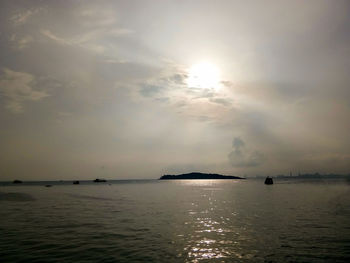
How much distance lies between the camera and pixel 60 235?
28.7 meters

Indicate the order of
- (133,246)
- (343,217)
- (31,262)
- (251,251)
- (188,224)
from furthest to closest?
(343,217), (188,224), (133,246), (251,251), (31,262)

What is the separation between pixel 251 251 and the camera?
72.9 ft

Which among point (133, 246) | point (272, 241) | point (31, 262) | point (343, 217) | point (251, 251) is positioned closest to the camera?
point (31, 262)

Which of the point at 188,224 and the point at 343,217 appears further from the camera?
the point at 343,217

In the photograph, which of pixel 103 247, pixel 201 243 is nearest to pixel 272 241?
pixel 201 243

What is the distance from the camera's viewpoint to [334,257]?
20547 millimetres

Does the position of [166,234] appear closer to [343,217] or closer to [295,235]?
[295,235]

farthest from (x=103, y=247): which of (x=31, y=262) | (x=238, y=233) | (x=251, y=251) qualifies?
(x=238, y=233)

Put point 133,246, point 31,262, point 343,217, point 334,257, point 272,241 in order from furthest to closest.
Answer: point 343,217
point 272,241
point 133,246
point 334,257
point 31,262

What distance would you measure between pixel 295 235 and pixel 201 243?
11.5 m

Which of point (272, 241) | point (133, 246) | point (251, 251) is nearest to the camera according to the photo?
point (251, 251)

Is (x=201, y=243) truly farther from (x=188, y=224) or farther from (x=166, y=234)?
(x=188, y=224)

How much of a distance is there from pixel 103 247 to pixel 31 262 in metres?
6.16

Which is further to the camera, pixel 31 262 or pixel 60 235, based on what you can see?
pixel 60 235
